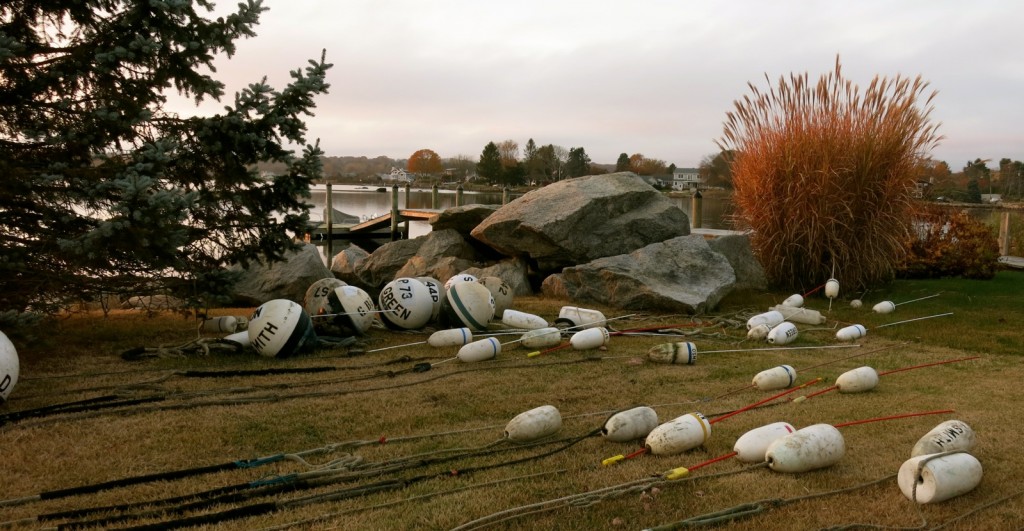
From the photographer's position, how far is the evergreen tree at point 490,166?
53706 mm

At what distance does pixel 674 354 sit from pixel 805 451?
2.81 meters

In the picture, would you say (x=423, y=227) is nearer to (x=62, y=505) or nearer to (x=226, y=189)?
(x=226, y=189)

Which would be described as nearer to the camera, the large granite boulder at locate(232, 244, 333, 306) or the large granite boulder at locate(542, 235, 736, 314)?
the large granite boulder at locate(542, 235, 736, 314)

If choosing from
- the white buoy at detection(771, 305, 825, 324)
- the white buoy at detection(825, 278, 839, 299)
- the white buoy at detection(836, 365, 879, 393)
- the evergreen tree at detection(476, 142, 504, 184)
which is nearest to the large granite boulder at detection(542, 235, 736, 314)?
the white buoy at detection(771, 305, 825, 324)

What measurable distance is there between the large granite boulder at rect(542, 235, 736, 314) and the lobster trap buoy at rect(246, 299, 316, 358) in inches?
173

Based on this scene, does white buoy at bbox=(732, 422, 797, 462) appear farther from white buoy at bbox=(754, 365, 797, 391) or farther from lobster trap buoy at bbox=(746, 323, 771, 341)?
lobster trap buoy at bbox=(746, 323, 771, 341)

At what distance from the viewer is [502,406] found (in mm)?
5004

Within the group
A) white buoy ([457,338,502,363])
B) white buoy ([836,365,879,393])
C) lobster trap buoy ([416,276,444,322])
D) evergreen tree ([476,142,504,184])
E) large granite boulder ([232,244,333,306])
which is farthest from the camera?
evergreen tree ([476,142,504,184])

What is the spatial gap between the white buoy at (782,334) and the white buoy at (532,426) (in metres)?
4.00

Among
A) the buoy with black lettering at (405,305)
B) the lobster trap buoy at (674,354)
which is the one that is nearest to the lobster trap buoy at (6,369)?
the buoy with black lettering at (405,305)

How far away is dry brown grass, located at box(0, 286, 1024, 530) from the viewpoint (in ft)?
10.7

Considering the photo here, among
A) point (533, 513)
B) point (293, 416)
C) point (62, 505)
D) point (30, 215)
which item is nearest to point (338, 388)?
point (293, 416)

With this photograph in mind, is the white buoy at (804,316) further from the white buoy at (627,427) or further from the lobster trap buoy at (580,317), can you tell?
the white buoy at (627,427)

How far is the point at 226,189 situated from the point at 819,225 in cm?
777
